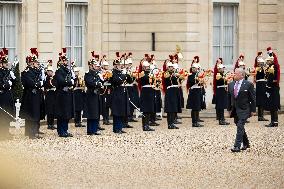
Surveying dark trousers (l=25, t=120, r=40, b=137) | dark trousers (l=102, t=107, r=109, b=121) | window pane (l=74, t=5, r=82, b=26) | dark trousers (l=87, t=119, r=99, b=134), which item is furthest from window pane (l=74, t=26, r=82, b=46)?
dark trousers (l=25, t=120, r=40, b=137)

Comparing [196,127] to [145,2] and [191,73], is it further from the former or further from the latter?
[145,2]

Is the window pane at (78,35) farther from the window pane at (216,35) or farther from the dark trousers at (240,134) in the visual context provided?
the dark trousers at (240,134)

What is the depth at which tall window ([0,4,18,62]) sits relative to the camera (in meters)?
28.3

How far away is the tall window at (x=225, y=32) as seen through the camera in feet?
100

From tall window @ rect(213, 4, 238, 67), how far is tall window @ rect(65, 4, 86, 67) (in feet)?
15.0

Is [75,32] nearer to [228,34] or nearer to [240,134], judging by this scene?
[228,34]

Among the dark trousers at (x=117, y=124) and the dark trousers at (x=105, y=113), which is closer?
the dark trousers at (x=117, y=124)

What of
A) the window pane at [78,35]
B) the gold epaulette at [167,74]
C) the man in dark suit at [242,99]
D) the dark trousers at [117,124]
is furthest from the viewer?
the window pane at [78,35]

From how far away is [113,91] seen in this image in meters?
22.4

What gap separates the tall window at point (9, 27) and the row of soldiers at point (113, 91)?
493 centimetres

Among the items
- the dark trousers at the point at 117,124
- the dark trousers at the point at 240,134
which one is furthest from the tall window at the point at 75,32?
the dark trousers at the point at 240,134

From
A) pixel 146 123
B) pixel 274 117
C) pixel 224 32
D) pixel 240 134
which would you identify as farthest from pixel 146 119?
pixel 224 32

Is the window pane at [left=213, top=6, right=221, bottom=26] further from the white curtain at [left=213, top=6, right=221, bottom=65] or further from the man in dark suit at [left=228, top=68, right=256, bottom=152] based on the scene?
the man in dark suit at [left=228, top=68, right=256, bottom=152]

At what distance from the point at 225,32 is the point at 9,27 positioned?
7.56 meters
